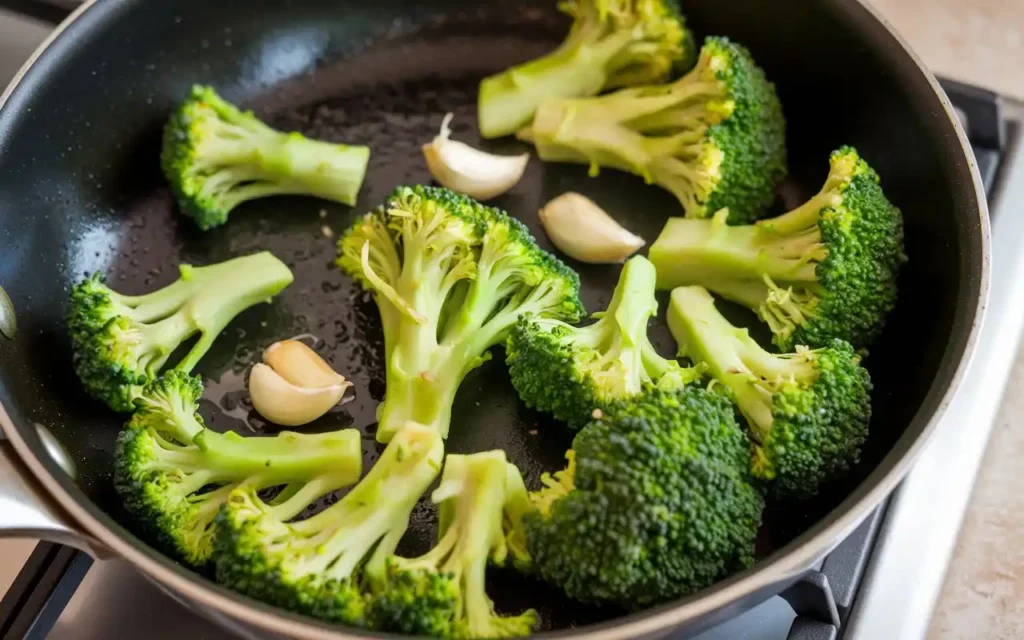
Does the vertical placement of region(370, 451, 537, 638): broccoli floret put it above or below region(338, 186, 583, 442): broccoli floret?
below

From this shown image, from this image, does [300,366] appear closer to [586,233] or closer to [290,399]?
[290,399]

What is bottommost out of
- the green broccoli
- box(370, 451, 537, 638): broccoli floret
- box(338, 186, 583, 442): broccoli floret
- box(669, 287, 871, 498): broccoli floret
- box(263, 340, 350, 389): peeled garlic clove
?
the green broccoli

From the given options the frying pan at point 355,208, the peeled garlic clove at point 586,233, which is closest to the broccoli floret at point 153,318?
the frying pan at point 355,208

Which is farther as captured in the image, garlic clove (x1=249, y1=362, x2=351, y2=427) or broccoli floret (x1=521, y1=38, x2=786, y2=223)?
broccoli floret (x1=521, y1=38, x2=786, y2=223)

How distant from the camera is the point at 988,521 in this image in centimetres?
113

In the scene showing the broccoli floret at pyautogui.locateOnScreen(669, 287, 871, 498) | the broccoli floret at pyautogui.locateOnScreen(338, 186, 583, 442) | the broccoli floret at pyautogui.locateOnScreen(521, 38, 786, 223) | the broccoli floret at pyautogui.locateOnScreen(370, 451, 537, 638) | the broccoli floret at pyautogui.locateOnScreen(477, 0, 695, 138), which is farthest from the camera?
the broccoli floret at pyautogui.locateOnScreen(477, 0, 695, 138)

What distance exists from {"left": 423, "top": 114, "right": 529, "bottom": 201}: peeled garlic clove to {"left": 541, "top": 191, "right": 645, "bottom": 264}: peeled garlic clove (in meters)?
0.08

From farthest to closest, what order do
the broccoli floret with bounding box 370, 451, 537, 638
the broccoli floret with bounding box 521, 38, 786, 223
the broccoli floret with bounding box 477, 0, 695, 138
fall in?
the broccoli floret with bounding box 477, 0, 695, 138
the broccoli floret with bounding box 521, 38, 786, 223
the broccoli floret with bounding box 370, 451, 537, 638

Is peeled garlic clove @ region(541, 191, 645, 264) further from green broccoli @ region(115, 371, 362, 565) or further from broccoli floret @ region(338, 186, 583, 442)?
Result: green broccoli @ region(115, 371, 362, 565)

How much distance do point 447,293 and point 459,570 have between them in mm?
350

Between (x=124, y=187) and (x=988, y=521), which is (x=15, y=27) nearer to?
(x=124, y=187)

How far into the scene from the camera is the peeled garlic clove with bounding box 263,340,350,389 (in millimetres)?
1107

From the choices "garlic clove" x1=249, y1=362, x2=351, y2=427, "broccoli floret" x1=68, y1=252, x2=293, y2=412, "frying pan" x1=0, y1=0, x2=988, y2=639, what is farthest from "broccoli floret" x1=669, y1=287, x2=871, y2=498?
"broccoli floret" x1=68, y1=252, x2=293, y2=412

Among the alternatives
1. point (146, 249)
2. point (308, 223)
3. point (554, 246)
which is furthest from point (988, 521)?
point (146, 249)
